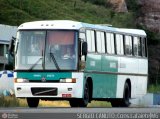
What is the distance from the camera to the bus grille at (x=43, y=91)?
23.7m

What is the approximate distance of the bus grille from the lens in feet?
77.8

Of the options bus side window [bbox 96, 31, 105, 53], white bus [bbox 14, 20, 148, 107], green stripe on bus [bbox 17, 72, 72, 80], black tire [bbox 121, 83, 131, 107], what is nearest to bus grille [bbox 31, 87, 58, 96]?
white bus [bbox 14, 20, 148, 107]

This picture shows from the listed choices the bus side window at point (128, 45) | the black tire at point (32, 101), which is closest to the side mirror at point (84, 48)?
the black tire at point (32, 101)

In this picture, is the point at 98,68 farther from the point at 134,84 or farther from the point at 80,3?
the point at 80,3

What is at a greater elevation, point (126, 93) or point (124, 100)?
point (126, 93)

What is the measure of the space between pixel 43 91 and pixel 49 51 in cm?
133

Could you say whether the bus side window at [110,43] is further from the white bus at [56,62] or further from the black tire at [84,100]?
the black tire at [84,100]

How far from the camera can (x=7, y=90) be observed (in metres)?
32.8

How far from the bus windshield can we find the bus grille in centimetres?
69

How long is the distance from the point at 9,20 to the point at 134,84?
1049 inches

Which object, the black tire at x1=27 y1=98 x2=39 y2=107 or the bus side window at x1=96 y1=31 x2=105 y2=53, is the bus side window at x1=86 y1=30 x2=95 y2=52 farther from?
the black tire at x1=27 y1=98 x2=39 y2=107

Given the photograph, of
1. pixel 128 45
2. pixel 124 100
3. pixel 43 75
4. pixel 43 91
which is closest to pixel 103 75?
pixel 124 100

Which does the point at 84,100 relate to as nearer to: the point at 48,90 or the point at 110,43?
the point at 48,90

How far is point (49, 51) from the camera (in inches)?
944
